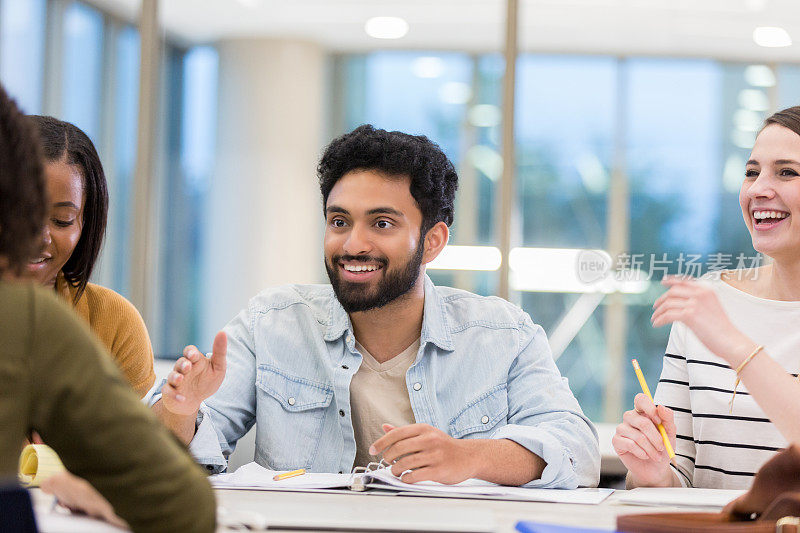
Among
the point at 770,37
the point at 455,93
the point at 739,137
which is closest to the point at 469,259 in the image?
the point at 455,93

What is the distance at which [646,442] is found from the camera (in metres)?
1.64

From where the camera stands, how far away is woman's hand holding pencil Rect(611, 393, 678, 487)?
1645 mm

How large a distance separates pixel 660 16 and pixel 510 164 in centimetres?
110

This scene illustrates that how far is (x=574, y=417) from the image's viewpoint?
180cm

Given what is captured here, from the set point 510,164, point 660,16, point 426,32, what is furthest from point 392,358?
point 660,16

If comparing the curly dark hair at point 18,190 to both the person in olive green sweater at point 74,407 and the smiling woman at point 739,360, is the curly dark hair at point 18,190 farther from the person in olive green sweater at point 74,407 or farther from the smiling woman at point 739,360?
the smiling woman at point 739,360

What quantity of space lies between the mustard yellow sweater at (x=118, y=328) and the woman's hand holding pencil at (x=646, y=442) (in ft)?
3.70

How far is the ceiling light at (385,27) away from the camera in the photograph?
4.32 meters

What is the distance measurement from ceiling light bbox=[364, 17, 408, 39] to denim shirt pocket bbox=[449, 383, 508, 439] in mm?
2819

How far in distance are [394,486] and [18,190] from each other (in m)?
0.89

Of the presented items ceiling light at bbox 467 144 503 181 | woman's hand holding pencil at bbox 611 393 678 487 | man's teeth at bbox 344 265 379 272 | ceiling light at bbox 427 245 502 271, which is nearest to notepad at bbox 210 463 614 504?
woman's hand holding pencil at bbox 611 393 678 487

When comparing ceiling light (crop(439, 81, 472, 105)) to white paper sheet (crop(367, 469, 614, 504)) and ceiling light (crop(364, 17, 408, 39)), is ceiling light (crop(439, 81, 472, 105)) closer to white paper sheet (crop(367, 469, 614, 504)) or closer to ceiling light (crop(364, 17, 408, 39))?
ceiling light (crop(364, 17, 408, 39))

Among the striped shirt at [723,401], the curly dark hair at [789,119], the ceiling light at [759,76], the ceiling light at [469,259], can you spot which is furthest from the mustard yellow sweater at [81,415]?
the ceiling light at [759,76]

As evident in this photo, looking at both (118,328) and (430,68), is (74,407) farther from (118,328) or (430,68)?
(430,68)
